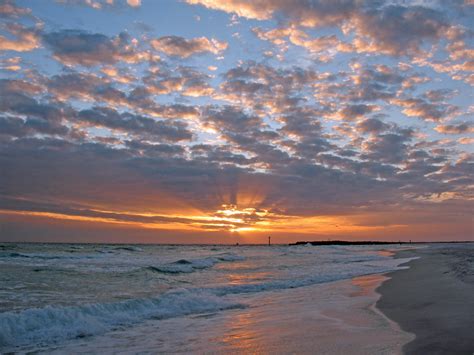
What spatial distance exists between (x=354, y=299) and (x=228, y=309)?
14.1 ft

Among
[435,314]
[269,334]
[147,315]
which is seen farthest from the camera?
[147,315]

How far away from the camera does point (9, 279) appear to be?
21.0 m

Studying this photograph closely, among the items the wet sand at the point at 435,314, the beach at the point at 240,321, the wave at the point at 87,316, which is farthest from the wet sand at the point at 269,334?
the wave at the point at 87,316

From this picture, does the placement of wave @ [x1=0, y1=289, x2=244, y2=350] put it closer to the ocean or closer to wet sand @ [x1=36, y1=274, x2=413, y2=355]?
the ocean

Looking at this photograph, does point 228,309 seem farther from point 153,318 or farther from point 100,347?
point 100,347

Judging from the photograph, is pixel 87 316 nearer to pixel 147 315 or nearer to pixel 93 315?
pixel 93 315

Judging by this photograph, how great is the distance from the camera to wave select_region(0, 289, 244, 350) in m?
10.1

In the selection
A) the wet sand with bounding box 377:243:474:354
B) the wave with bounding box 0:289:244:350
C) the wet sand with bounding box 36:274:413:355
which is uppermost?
the wet sand with bounding box 377:243:474:354

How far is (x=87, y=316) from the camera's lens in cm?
1187

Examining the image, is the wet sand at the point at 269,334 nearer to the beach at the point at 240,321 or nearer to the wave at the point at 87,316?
the beach at the point at 240,321

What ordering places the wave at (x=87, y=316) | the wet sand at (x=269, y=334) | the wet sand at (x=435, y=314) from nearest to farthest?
1. the wet sand at (x=435, y=314)
2. the wet sand at (x=269, y=334)
3. the wave at (x=87, y=316)

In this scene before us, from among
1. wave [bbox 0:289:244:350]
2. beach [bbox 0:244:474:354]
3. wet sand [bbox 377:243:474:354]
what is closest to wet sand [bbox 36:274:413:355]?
beach [bbox 0:244:474:354]

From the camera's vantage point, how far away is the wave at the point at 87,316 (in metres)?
10.1

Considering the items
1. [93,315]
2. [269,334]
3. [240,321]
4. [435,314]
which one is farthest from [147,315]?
[435,314]
